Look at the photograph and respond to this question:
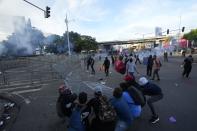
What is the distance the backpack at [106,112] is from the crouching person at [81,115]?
0.35 m

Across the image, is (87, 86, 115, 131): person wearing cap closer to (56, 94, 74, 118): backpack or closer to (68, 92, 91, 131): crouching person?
(68, 92, 91, 131): crouching person

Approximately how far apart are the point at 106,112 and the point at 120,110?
30.6 inches

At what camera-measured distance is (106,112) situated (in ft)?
20.7

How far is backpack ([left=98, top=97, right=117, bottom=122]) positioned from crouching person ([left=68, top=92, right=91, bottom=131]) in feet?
1.15

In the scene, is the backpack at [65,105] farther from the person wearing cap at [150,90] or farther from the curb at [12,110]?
the person wearing cap at [150,90]

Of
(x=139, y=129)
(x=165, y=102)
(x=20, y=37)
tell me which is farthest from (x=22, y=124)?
(x=20, y=37)

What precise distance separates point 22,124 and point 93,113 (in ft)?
13.4

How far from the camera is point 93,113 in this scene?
21.7ft

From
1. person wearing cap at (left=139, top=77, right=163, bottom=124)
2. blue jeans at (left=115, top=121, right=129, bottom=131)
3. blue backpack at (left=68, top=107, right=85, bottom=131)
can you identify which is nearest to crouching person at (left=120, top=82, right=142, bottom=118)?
person wearing cap at (left=139, top=77, right=163, bottom=124)

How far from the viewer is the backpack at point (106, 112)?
6262 millimetres

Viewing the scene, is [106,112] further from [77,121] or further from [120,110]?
[120,110]

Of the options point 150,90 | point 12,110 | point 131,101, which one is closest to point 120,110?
point 131,101

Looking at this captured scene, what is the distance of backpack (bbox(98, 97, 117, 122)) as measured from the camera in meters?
6.26

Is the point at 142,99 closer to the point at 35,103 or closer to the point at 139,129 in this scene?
the point at 139,129
